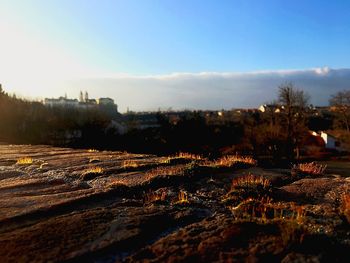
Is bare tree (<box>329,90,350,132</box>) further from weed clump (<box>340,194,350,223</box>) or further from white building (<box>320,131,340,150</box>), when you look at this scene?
weed clump (<box>340,194,350,223</box>)

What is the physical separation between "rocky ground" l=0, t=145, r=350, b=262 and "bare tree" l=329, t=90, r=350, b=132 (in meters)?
51.2

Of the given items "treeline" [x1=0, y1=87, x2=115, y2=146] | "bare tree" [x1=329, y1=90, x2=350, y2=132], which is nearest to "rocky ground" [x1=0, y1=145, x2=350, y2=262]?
"treeline" [x1=0, y1=87, x2=115, y2=146]

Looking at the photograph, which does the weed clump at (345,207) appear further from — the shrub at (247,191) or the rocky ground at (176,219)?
the shrub at (247,191)

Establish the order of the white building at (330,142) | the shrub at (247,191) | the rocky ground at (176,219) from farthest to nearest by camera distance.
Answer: the white building at (330,142), the shrub at (247,191), the rocky ground at (176,219)

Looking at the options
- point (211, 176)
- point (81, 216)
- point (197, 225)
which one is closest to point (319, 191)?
point (211, 176)

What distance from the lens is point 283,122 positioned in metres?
49.5

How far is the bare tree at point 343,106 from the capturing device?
2122 inches

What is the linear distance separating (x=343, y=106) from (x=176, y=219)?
5498 cm

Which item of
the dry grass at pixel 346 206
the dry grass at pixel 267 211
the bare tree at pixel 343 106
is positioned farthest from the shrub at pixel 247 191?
the bare tree at pixel 343 106

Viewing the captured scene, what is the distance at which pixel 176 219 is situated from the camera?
446 centimetres

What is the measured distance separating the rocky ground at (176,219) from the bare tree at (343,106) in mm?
51178

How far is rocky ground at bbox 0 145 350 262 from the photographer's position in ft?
11.6

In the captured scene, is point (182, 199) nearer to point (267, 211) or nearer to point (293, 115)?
point (267, 211)

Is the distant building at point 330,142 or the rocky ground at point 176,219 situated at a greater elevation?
the rocky ground at point 176,219
